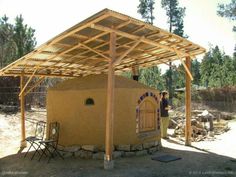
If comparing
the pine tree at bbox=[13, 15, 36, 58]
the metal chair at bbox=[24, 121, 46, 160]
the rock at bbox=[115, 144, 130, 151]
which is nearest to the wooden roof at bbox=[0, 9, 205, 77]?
the metal chair at bbox=[24, 121, 46, 160]

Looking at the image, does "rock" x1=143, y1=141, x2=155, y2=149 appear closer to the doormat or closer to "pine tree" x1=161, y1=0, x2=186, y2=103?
the doormat

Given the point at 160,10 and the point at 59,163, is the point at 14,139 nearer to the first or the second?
the point at 59,163

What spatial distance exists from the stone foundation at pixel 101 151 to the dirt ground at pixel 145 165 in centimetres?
27

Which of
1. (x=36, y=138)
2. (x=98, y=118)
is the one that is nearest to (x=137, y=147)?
(x=98, y=118)

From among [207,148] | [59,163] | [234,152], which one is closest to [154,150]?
[207,148]

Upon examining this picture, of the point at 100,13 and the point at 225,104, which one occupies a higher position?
the point at 100,13

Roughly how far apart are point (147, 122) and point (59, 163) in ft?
10.3

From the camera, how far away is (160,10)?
28.8 m

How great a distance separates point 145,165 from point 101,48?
12.6 ft

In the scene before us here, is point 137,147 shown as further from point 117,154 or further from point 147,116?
point 147,116

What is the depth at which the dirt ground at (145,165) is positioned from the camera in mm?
6480

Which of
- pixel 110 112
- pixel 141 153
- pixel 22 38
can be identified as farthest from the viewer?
pixel 22 38

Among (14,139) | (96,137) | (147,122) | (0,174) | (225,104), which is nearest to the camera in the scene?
(0,174)

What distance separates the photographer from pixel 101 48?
877cm
